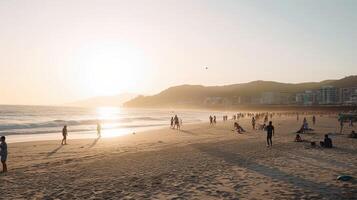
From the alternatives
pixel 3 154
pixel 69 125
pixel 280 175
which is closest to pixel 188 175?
pixel 280 175

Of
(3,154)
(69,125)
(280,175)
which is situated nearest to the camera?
(280,175)

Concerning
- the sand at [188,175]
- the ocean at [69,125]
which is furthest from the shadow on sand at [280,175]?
the ocean at [69,125]

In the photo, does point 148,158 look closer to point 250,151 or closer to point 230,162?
point 230,162

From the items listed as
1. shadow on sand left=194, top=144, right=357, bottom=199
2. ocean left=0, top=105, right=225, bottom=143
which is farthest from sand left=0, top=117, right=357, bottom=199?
ocean left=0, top=105, right=225, bottom=143

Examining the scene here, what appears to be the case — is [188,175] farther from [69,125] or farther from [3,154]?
[69,125]

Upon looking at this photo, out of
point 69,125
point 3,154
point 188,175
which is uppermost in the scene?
point 3,154

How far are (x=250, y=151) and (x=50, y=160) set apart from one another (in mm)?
11053

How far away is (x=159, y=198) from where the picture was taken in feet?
32.2

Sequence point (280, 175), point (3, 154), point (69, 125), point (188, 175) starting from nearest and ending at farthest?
point (280, 175) < point (188, 175) < point (3, 154) < point (69, 125)

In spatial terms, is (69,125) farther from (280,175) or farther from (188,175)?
(280,175)

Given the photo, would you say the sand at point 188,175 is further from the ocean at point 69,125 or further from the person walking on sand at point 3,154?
the ocean at point 69,125

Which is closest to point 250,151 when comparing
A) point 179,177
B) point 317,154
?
point 317,154

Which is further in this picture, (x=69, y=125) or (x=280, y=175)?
(x=69, y=125)

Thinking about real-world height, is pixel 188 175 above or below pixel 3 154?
below
